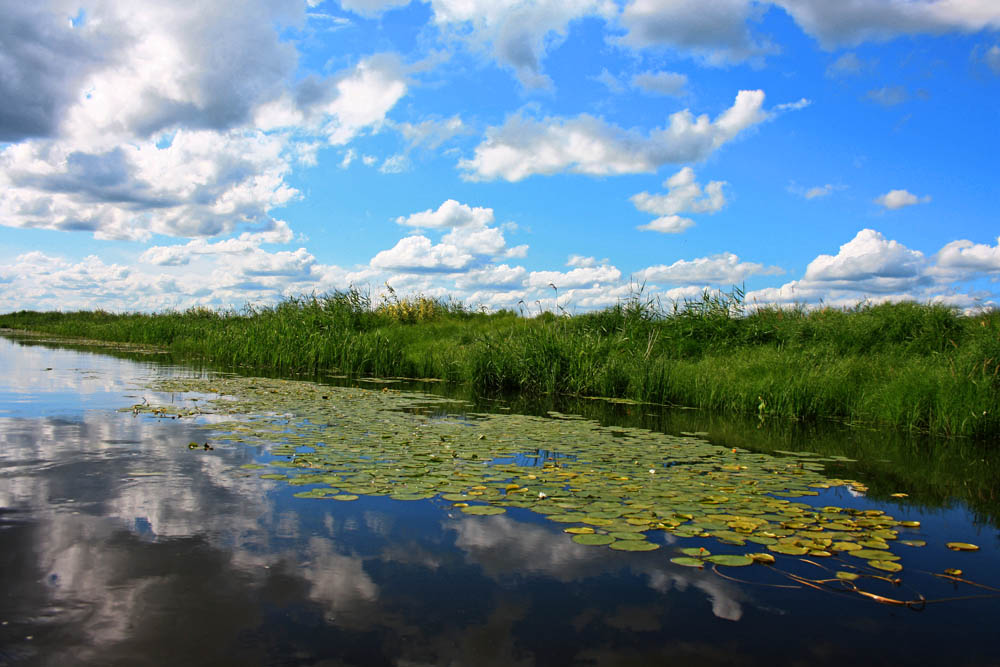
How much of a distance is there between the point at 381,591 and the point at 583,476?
2368 millimetres

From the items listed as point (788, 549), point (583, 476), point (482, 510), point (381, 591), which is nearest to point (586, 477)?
point (583, 476)

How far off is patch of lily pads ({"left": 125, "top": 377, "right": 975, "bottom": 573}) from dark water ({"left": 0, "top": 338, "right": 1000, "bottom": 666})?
18cm

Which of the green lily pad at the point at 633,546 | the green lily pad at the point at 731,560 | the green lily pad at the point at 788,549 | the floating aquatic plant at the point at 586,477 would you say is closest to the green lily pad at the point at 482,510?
the floating aquatic plant at the point at 586,477

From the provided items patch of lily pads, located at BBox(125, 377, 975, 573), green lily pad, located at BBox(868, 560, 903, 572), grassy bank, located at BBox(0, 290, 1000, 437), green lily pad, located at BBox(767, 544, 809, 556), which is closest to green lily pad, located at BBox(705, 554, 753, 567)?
patch of lily pads, located at BBox(125, 377, 975, 573)

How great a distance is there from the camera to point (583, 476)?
486 centimetres

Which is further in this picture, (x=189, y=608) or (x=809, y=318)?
(x=809, y=318)

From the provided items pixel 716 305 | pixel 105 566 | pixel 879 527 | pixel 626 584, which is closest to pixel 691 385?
pixel 716 305

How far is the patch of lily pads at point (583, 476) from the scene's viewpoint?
3646 mm

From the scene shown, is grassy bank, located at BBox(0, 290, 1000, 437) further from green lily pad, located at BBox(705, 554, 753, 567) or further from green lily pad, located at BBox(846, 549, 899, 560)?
green lily pad, located at BBox(705, 554, 753, 567)

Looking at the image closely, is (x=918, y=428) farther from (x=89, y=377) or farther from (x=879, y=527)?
(x=89, y=377)

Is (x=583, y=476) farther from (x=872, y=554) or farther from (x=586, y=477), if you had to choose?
(x=872, y=554)

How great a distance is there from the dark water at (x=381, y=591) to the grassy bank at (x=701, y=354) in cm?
475

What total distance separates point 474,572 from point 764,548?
161cm

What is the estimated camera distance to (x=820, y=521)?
395cm
